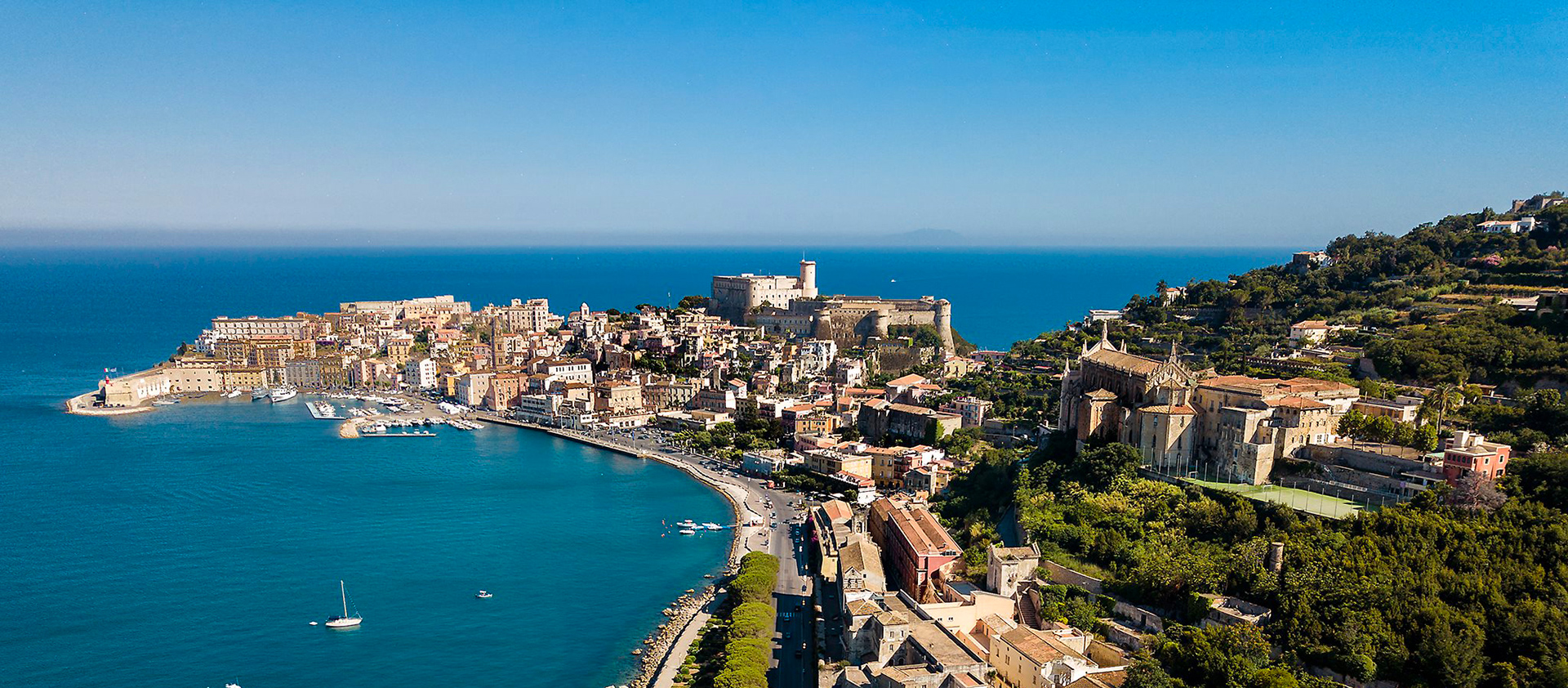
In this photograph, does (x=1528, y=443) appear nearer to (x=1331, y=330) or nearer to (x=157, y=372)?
(x=1331, y=330)

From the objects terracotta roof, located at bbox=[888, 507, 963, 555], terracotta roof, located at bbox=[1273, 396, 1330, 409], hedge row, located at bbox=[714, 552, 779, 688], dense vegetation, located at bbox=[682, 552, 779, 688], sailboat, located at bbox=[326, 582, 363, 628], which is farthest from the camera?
sailboat, located at bbox=[326, 582, 363, 628]

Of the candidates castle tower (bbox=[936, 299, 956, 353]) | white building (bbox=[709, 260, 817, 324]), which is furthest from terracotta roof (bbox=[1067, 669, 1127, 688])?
white building (bbox=[709, 260, 817, 324])

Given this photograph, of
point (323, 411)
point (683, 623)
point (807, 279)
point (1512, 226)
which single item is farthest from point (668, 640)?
point (807, 279)

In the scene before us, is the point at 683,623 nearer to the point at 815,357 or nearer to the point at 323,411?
the point at 815,357

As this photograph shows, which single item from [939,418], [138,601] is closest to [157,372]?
[138,601]

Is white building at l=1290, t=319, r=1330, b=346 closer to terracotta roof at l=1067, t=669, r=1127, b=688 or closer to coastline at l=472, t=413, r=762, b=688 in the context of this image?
coastline at l=472, t=413, r=762, b=688
